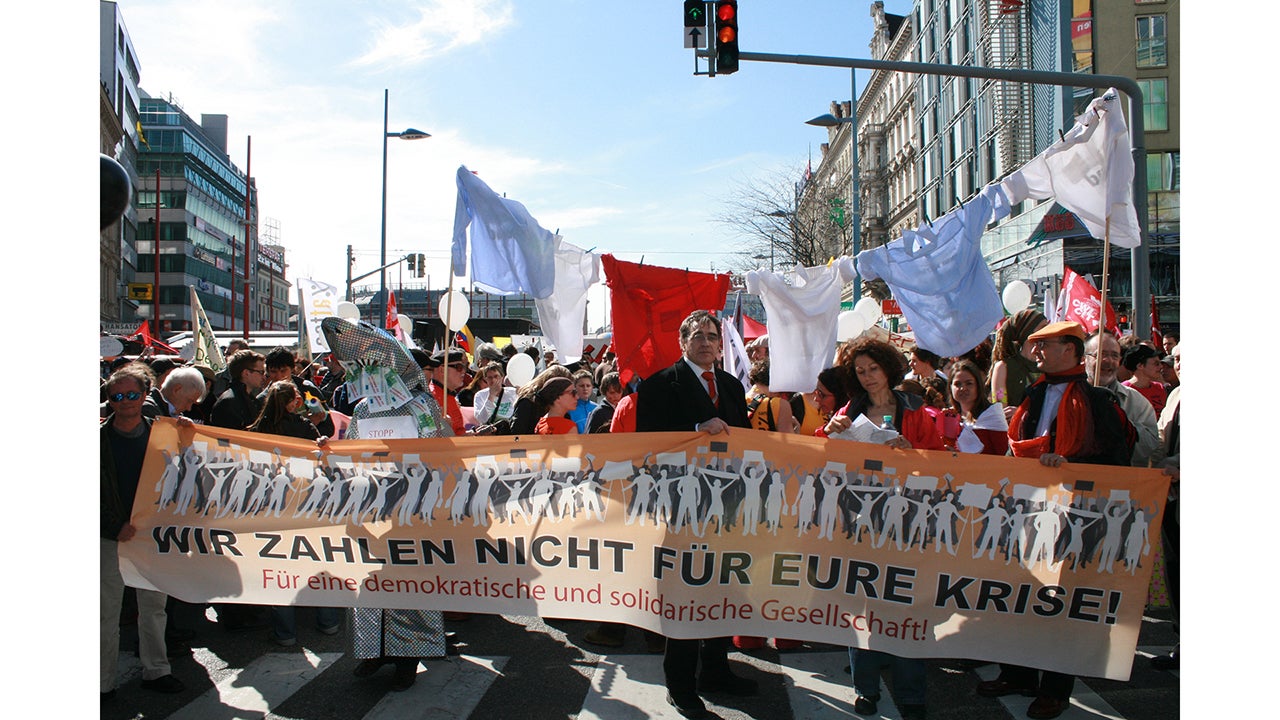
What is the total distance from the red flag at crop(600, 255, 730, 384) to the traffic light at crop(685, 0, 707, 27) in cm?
494

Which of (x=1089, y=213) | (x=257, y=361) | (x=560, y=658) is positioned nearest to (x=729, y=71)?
(x=1089, y=213)

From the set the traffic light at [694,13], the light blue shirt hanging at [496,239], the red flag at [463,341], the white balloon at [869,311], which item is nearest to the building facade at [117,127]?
the red flag at [463,341]

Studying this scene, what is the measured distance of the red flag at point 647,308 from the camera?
6348 millimetres

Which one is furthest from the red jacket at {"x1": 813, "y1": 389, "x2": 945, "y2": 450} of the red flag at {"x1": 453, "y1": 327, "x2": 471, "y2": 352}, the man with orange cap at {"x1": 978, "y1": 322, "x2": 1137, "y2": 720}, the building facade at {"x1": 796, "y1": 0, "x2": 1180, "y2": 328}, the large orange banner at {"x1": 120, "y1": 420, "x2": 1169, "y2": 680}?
the building facade at {"x1": 796, "y1": 0, "x2": 1180, "y2": 328}

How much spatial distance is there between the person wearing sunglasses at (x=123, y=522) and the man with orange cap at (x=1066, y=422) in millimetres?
4386

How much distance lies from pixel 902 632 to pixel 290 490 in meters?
3.11

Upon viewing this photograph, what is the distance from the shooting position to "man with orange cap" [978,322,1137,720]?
14.2ft

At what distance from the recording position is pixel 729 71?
10.3 m

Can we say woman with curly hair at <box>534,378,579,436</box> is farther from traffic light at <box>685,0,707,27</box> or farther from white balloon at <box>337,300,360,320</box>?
white balloon at <box>337,300,360,320</box>

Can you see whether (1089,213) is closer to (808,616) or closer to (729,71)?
(808,616)

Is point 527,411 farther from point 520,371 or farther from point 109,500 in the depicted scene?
point 520,371

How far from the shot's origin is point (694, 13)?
10297 millimetres

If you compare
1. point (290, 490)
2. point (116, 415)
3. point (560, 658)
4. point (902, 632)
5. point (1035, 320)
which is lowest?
point (560, 658)

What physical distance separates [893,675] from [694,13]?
8.02 metres
